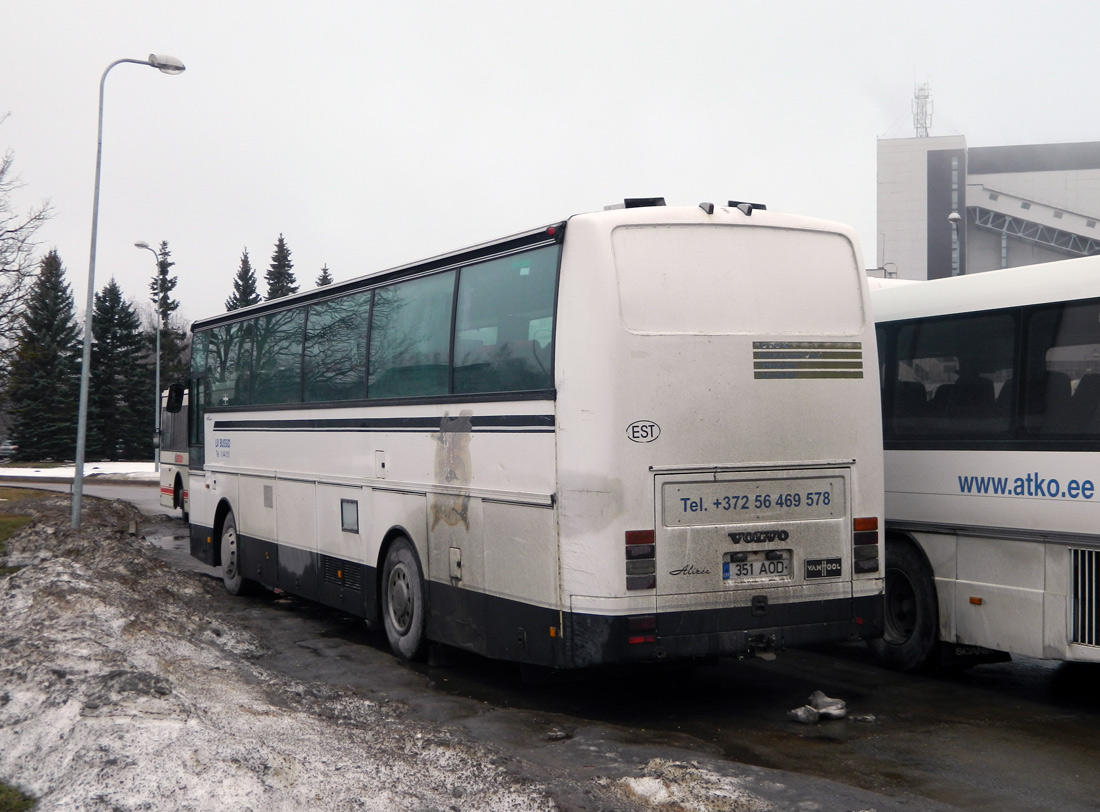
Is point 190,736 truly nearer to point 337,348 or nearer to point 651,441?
point 651,441

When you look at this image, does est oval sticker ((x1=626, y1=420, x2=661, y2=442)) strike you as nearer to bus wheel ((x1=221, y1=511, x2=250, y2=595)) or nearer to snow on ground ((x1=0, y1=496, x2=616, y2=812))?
snow on ground ((x1=0, y1=496, x2=616, y2=812))

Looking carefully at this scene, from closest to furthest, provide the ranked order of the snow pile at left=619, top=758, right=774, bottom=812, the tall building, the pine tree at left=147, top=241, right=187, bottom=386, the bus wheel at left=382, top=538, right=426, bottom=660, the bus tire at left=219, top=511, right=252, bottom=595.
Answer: the snow pile at left=619, top=758, right=774, bottom=812, the bus wheel at left=382, top=538, right=426, bottom=660, the bus tire at left=219, top=511, right=252, bottom=595, the tall building, the pine tree at left=147, top=241, right=187, bottom=386

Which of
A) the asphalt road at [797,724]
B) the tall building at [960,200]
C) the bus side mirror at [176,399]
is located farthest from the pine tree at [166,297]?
the asphalt road at [797,724]

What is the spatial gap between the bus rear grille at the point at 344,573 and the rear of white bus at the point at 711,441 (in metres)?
3.99

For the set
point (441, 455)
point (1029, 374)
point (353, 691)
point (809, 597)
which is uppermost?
point (1029, 374)

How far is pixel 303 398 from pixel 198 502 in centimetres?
470

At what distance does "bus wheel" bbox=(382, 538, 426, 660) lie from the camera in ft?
32.5

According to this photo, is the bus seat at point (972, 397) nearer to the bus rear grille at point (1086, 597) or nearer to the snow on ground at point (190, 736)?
the bus rear grille at point (1086, 597)

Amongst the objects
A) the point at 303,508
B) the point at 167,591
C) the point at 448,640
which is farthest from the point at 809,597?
the point at 167,591

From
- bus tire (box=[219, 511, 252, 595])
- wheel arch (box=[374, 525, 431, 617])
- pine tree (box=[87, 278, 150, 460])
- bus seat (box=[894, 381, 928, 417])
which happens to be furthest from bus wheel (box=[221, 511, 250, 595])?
pine tree (box=[87, 278, 150, 460])

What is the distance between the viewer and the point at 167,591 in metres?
12.7

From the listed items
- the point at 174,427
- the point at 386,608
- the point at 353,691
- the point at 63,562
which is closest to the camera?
the point at 353,691

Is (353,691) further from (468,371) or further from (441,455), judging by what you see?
(468,371)

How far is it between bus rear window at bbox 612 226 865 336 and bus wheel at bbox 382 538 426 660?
347 centimetres
